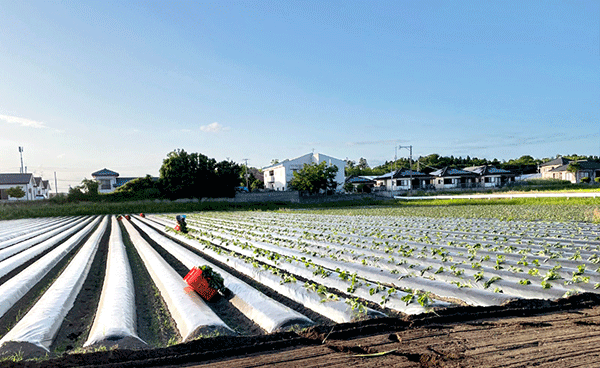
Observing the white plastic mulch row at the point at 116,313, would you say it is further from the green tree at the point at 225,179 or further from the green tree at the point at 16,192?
the green tree at the point at 16,192

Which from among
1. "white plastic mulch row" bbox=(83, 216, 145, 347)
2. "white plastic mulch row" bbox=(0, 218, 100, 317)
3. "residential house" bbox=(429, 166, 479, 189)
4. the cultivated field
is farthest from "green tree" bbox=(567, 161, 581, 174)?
"white plastic mulch row" bbox=(0, 218, 100, 317)

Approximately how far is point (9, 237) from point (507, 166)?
251 feet

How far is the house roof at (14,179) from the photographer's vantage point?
4591 centimetres

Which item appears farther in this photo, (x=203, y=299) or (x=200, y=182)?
(x=200, y=182)

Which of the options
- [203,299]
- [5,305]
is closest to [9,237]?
[5,305]

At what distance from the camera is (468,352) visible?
8.48 ft

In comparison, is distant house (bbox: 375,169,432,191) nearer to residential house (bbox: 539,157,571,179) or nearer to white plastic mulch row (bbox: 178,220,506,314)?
residential house (bbox: 539,157,571,179)

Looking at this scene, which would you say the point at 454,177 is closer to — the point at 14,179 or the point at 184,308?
the point at 184,308

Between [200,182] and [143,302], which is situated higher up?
[200,182]

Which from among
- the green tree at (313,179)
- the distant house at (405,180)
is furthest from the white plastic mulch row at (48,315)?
the distant house at (405,180)

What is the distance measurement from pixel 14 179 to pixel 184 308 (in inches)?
2233

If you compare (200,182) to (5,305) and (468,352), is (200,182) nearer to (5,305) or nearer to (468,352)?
(5,305)

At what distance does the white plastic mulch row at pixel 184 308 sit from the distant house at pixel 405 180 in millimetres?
47306

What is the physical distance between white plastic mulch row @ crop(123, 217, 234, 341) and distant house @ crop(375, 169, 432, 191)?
4731 centimetres
